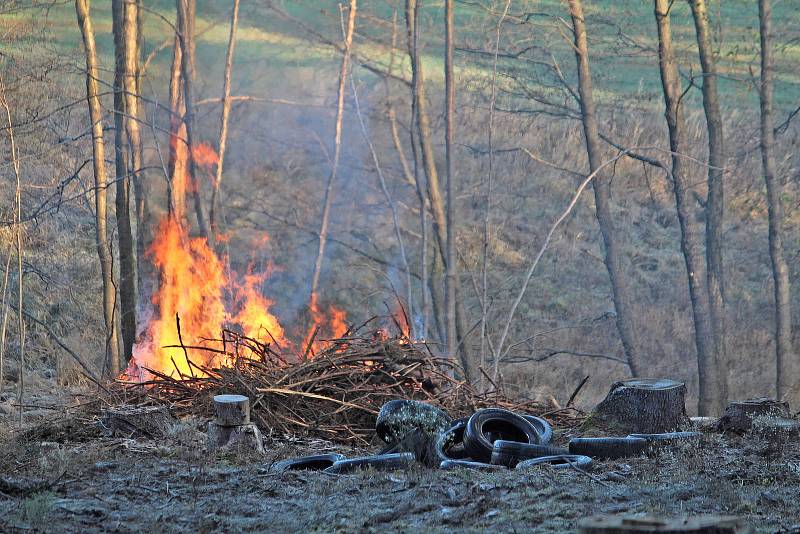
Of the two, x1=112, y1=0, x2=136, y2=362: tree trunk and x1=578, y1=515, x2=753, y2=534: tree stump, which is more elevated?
x1=112, y1=0, x2=136, y2=362: tree trunk

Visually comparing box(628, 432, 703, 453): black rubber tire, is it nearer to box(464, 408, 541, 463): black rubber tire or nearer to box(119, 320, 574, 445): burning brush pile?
box(464, 408, 541, 463): black rubber tire

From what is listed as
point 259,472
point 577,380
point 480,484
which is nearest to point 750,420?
point 480,484

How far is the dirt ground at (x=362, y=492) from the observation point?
6.11 meters

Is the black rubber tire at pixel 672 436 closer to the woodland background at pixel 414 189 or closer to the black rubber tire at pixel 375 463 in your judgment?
the black rubber tire at pixel 375 463

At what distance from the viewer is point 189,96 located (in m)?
16.9

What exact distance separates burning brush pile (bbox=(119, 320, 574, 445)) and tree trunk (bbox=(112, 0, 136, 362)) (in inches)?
213

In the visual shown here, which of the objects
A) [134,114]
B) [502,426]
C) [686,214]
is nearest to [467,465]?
[502,426]

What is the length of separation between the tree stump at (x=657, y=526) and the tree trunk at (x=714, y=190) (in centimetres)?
1533

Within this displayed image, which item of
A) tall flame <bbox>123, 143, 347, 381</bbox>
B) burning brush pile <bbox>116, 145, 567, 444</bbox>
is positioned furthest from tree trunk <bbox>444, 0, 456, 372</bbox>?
burning brush pile <bbox>116, 145, 567, 444</bbox>

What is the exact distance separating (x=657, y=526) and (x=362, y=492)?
3.49 metres

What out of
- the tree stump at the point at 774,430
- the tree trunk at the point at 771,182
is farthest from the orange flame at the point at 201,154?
the tree trunk at the point at 771,182

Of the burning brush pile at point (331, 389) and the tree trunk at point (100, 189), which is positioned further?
the tree trunk at point (100, 189)

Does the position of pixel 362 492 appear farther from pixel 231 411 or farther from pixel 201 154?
pixel 201 154

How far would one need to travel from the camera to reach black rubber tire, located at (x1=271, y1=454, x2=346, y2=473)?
8445 mm
